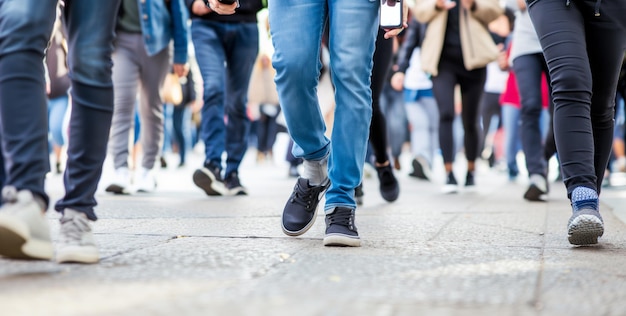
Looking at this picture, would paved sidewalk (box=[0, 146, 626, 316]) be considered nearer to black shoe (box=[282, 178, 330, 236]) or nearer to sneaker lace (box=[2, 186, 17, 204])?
black shoe (box=[282, 178, 330, 236])

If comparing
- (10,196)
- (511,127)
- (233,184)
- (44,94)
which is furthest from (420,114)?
(10,196)

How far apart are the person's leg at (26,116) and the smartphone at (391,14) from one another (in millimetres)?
1248

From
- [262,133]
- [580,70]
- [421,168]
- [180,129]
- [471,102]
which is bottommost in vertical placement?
[262,133]

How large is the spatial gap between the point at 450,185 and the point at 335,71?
12.5ft

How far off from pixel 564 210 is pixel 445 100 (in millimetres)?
1946

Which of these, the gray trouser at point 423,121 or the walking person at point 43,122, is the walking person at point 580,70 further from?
the gray trouser at point 423,121

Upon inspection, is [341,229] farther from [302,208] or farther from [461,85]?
[461,85]

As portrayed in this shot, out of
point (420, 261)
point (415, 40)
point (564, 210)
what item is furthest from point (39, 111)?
point (415, 40)

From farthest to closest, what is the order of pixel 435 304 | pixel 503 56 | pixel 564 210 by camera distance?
pixel 503 56
pixel 564 210
pixel 435 304

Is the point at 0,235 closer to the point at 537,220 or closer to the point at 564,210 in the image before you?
the point at 537,220

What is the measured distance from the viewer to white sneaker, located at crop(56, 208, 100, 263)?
2465 millimetres

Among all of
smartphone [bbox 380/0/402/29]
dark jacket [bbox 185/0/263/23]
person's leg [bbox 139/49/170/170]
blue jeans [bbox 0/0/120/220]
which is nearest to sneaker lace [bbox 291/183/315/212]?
smartphone [bbox 380/0/402/29]

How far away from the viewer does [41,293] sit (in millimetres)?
2000

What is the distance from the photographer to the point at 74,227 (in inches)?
101
